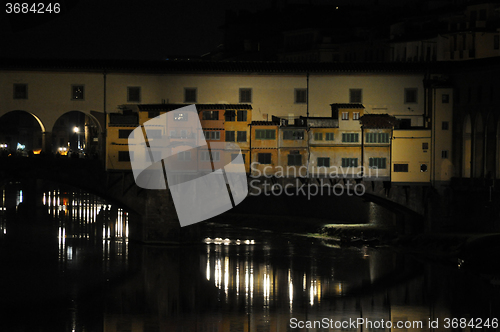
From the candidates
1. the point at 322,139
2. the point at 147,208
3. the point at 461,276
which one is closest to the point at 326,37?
the point at 322,139

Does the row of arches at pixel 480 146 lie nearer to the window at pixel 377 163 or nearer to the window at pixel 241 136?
the window at pixel 377 163

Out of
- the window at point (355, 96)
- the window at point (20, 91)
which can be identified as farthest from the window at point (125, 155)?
the window at point (355, 96)

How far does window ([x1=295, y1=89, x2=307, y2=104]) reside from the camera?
43.4 m

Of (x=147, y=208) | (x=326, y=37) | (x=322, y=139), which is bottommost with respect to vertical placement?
(x=147, y=208)

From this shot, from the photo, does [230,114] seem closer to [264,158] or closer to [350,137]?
[264,158]

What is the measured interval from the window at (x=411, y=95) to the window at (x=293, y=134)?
5833mm

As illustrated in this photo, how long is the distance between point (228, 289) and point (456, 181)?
1618 cm

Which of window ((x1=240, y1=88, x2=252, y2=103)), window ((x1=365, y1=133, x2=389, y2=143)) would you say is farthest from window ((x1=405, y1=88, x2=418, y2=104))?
window ((x1=240, y1=88, x2=252, y2=103))

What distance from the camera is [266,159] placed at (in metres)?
43.1

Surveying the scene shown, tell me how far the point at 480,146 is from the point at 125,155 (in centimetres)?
1790

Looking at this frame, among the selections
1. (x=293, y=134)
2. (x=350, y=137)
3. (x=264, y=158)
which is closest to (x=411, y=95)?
(x=350, y=137)

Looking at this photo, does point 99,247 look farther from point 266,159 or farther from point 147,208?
point 266,159

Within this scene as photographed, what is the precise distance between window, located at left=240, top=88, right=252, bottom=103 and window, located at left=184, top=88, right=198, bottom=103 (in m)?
2.37

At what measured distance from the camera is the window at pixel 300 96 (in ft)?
143
